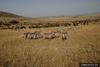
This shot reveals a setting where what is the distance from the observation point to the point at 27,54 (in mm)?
4648

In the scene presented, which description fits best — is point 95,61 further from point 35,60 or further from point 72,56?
point 35,60

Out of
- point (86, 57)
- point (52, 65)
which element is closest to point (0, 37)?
point (52, 65)

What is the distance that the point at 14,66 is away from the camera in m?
4.05

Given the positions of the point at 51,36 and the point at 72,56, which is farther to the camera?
the point at 51,36

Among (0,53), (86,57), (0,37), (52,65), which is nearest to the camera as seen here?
(52,65)

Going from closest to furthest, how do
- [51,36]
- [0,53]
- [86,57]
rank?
[86,57] → [0,53] → [51,36]

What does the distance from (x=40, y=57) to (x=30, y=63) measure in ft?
1.49

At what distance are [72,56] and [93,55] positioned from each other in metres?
0.70

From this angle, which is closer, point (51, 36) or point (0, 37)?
point (0, 37)

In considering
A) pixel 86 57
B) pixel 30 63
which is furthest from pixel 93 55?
pixel 30 63

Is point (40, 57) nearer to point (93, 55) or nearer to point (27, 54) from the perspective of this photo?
point (27, 54)

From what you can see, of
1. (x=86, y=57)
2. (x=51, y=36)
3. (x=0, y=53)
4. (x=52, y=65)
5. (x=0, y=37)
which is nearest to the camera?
(x=52, y=65)

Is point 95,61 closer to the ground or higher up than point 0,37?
closer to the ground

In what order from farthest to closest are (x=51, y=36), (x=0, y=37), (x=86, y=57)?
(x=51, y=36), (x=0, y=37), (x=86, y=57)
